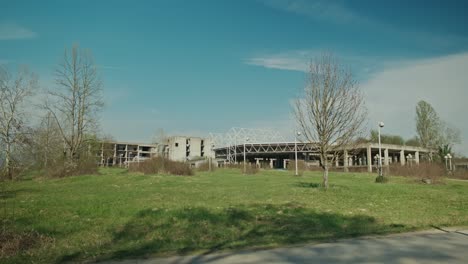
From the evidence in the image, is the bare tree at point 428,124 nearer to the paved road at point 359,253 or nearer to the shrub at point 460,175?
the shrub at point 460,175

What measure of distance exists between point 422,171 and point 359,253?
29.5 m

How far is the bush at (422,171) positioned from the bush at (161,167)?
20.1 metres

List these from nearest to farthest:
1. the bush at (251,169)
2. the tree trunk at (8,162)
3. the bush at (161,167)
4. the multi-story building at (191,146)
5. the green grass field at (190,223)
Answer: the green grass field at (190,223) < the tree trunk at (8,162) < the bush at (161,167) < the bush at (251,169) < the multi-story building at (191,146)

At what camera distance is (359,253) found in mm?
6168

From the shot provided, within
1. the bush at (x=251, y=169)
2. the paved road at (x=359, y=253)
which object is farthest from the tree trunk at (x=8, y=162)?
the bush at (x=251, y=169)

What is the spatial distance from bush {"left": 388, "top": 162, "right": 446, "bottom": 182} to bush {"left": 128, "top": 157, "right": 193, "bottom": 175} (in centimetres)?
2007

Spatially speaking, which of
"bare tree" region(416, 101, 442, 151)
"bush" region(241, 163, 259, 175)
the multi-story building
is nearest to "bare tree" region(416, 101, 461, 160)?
"bare tree" region(416, 101, 442, 151)

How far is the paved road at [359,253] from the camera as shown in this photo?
5797mm

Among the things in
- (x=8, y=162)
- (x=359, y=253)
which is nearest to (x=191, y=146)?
(x=8, y=162)

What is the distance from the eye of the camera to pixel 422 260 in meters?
5.73

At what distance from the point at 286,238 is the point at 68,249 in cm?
413

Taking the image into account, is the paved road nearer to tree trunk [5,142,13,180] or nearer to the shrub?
tree trunk [5,142,13,180]

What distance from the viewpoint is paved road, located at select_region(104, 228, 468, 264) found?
19.0 ft

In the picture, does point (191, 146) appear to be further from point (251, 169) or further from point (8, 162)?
point (8, 162)
